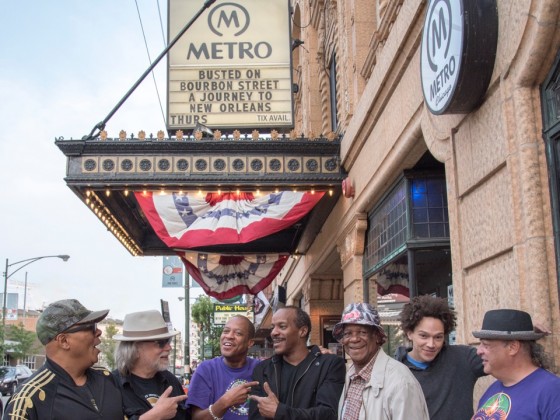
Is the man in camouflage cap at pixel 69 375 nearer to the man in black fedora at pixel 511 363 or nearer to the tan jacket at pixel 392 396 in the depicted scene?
the tan jacket at pixel 392 396

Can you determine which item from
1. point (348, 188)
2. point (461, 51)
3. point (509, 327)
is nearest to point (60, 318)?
point (509, 327)

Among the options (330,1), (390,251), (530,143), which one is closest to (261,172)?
(390,251)

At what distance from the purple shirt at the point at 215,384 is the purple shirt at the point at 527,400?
6.89 feet

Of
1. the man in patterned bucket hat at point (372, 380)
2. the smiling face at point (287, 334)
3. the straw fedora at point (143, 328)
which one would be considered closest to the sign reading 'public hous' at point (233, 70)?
the smiling face at point (287, 334)

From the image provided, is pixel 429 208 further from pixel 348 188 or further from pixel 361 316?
pixel 361 316

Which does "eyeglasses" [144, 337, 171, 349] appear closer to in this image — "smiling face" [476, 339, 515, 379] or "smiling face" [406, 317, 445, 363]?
"smiling face" [406, 317, 445, 363]

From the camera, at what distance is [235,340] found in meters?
4.86

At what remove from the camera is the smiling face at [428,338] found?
3.99 m

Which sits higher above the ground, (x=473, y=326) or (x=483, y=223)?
(x=483, y=223)

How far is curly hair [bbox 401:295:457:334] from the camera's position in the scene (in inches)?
159

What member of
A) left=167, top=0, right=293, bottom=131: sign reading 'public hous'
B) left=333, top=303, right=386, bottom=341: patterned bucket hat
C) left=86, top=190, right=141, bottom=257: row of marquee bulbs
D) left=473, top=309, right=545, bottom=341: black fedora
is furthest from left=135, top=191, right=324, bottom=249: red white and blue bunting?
left=473, top=309, right=545, bottom=341: black fedora

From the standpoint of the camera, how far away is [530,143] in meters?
3.99

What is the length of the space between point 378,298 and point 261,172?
103 inches

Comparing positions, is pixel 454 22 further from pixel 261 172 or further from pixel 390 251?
pixel 261 172
